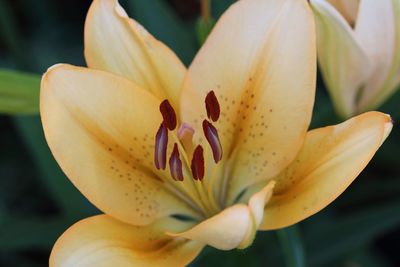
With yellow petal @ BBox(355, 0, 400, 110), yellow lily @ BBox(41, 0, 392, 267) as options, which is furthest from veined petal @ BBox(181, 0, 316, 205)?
yellow petal @ BBox(355, 0, 400, 110)

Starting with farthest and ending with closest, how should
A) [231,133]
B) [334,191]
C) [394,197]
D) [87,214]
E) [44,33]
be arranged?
1. [44,33]
2. [394,197]
3. [87,214]
4. [231,133]
5. [334,191]

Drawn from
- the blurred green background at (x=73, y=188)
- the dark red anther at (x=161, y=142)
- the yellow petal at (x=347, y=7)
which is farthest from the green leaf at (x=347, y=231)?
the dark red anther at (x=161, y=142)

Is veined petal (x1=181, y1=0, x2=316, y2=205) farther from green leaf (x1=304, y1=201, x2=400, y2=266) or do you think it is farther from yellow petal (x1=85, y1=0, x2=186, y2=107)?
green leaf (x1=304, y1=201, x2=400, y2=266)

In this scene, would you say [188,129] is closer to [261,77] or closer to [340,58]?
[261,77]

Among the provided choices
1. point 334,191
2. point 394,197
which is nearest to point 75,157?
point 334,191

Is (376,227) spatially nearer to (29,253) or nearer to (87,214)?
(87,214)

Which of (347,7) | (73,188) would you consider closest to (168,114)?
(347,7)

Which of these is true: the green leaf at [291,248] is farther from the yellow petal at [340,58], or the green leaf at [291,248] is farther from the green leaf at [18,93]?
the green leaf at [18,93]
